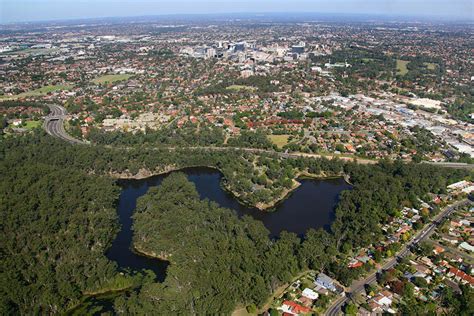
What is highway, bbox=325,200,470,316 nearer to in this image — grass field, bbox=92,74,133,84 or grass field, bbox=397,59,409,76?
grass field, bbox=397,59,409,76

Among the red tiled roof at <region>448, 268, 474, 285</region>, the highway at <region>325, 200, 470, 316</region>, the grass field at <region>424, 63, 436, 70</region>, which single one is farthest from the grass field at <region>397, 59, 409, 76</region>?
the red tiled roof at <region>448, 268, 474, 285</region>

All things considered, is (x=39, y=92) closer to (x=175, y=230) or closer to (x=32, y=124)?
(x=32, y=124)

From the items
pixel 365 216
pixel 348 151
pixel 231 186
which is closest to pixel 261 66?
pixel 348 151

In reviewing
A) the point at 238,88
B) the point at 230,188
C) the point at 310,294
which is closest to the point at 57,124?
the point at 230,188

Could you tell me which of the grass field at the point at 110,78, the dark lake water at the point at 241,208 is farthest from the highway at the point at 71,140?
the grass field at the point at 110,78

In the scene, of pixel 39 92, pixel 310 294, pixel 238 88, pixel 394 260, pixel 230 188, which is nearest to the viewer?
pixel 310 294

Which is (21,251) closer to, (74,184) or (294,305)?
(74,184)
